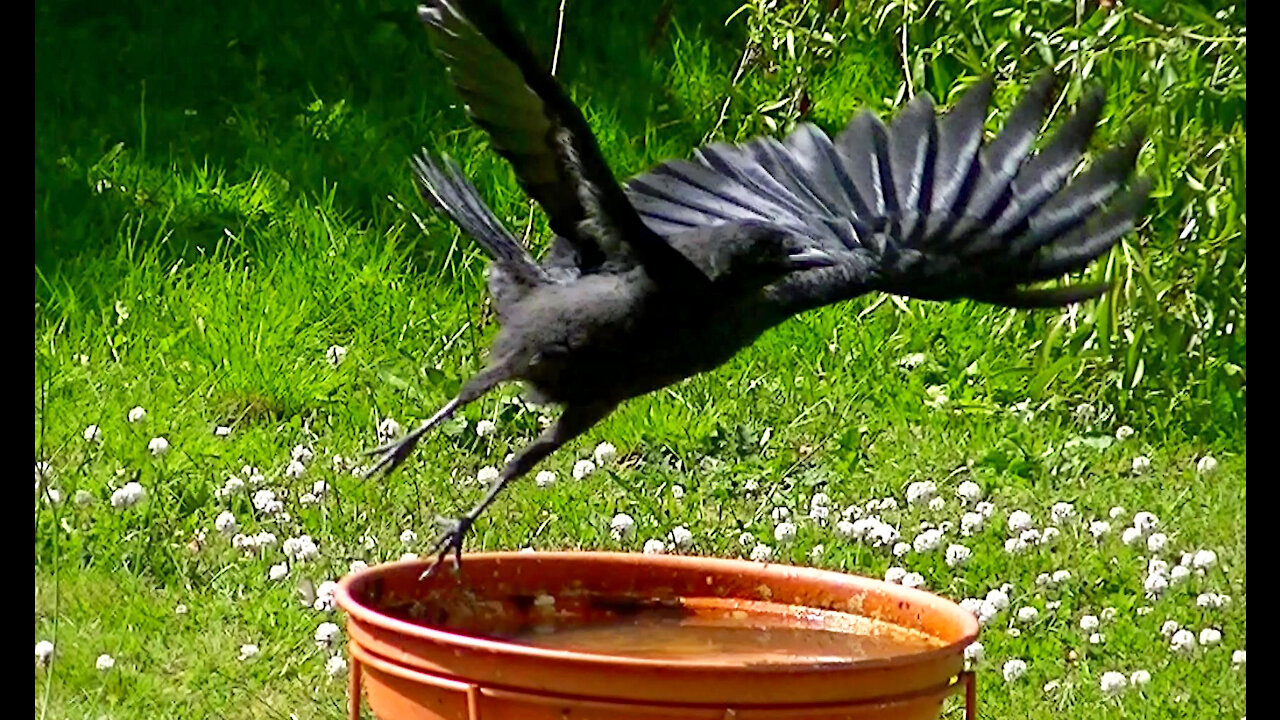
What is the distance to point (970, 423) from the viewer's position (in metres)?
5.90

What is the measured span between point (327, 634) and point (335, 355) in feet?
6.23

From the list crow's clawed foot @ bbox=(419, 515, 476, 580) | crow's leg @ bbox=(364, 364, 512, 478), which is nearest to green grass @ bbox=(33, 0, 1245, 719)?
crow's leg @ bbox=(364, 364, 512, 478)

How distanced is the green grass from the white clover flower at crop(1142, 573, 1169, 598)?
0.05 metres

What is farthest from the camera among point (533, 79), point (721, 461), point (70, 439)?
point (721, 461)

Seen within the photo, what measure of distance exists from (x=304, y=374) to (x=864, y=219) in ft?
7.31

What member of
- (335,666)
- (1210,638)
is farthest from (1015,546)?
(335,666)

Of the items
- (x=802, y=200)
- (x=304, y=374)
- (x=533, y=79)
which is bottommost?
(x=304, y=374)

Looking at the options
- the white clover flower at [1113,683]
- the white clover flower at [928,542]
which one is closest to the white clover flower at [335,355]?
the white clover flower at [928,542]

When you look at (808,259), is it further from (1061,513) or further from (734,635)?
(1061,513)

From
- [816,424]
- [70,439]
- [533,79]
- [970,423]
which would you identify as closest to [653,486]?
[816,424]

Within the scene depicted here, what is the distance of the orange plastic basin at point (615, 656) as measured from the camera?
99.3 inches

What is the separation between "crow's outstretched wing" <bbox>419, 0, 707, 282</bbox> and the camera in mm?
3025

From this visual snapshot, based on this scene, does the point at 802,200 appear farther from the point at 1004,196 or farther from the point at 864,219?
the point at 1004,196

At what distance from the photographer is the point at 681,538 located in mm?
4785
